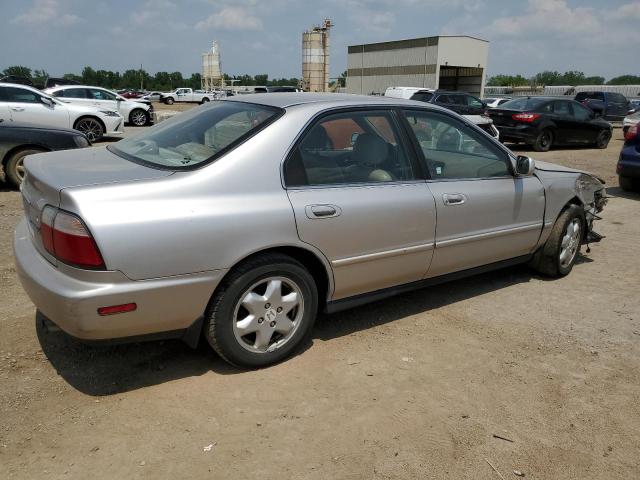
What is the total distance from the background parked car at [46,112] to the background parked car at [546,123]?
10999 millimetres

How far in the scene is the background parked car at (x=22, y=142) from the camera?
7.55 meters

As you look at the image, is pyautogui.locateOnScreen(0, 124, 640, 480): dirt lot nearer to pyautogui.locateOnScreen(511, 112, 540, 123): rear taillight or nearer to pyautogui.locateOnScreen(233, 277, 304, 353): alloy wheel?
pyautogui.locateOnScreen(233, 277, 304, 353): alloy wheel

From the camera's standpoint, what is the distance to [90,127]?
13.9 meters

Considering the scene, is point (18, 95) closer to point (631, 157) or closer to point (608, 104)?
point (631, 157)

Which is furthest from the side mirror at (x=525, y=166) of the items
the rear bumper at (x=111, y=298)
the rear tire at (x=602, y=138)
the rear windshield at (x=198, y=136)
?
the rear tire at (x=602, y=138)

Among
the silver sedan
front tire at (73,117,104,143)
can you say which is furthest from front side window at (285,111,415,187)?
front tire at (73,117,104,143)

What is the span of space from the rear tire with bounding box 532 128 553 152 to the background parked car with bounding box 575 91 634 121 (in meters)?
12.6

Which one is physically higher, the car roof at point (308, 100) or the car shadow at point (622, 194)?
the car roof at point (308, 100)

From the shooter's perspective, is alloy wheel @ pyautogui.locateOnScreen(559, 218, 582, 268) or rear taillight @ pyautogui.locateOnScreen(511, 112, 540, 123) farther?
rear taillight @ pyautogui.locateOnScreen(511, 112, 540, 123)

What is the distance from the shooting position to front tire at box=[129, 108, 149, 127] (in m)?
21.0

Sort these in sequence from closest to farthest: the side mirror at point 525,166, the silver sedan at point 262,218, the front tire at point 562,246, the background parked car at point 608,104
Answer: the silver sedan at point 262,218
the side mirror at point 525,166
the front tire at point 562,246
the background parked car at point 608,104

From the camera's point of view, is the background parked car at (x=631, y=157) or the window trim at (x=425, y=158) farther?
the background parked car at (x=631, y=157)

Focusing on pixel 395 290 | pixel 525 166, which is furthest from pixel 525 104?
pixel 395 290

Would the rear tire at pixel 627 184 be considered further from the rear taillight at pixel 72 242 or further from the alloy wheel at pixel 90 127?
the alloy wheel at pixel 90 127
